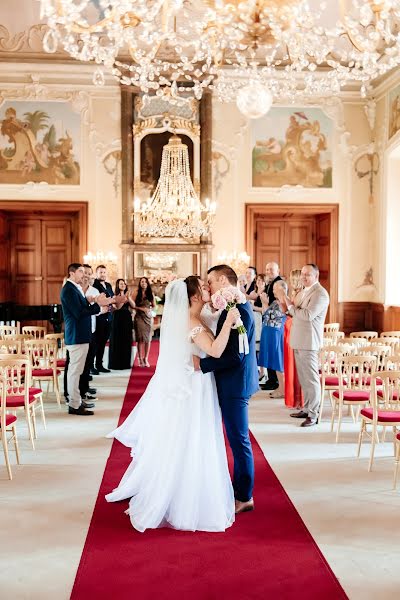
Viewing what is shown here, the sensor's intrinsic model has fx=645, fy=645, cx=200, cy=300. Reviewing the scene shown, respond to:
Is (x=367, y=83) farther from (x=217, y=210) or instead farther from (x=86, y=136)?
(x=86, y=136)

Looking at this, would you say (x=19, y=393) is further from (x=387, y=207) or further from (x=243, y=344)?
(x=387, y=207)

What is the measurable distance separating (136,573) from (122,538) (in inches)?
19.9

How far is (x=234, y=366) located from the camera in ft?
14.1

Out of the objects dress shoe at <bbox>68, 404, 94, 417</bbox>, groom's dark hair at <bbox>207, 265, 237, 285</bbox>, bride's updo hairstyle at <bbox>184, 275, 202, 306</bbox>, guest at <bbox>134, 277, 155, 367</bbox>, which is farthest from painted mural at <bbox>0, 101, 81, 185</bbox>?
groom's dark hair at <bbox>207, 265, 237, 285</bbox>

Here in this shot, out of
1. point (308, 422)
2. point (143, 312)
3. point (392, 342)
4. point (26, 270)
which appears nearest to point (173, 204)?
point (26, 270)

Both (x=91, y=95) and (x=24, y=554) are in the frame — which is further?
(x=91, y=95)

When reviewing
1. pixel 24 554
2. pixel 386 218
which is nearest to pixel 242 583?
pixel 24 554

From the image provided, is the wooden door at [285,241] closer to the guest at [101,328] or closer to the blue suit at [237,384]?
the guest at [101,328]

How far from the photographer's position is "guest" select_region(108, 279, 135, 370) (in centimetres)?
1105

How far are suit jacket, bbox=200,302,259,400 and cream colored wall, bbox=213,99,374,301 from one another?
10958 millimetres

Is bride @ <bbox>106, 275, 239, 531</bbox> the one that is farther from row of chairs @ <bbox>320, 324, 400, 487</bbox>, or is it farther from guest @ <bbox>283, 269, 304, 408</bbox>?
guest @ <bbox>283, 269, 304, 408</bbox>

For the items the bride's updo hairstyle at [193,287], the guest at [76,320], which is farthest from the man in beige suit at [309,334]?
the bride's updo hairstyle at [193,287]

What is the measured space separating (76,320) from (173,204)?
763cm

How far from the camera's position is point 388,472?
5.52 m
